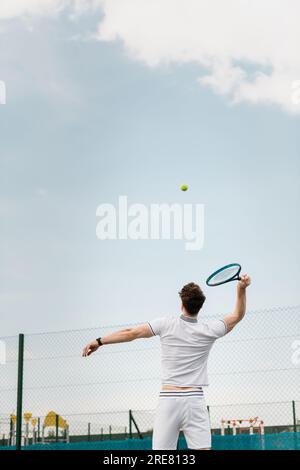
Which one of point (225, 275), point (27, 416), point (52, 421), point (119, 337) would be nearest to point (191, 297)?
point (119, 337)

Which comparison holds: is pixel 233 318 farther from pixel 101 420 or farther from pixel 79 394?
pixel 101 420

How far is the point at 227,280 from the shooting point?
18.7ft

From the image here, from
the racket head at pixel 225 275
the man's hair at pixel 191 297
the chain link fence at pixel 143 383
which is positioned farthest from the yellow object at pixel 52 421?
the man's hair at pixel 191 297

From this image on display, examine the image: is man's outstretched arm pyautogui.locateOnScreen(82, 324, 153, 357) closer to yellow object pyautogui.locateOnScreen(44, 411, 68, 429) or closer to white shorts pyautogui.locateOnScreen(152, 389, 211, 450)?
white shorts pyautogui.locateOnScreen(152, 389, 211, 450)

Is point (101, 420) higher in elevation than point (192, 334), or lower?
lower

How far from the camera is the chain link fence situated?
9867 millimetres

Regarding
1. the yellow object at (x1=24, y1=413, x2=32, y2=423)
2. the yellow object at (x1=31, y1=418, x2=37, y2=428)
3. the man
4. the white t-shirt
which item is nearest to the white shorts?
the man

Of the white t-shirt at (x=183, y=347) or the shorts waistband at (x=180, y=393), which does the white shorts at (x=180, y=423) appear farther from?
the white t-shirt at (x=183, y=347)

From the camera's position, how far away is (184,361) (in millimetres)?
5117

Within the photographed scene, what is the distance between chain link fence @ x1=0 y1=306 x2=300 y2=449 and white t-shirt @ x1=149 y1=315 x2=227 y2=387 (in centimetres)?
479
